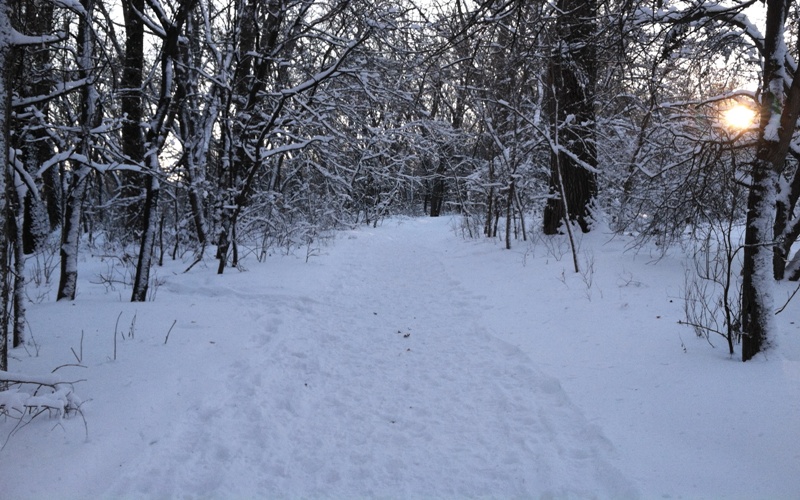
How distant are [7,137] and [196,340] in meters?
2.34

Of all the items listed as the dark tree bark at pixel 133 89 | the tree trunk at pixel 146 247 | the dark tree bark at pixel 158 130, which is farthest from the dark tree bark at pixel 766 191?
the tree trunk at pixel 146 247

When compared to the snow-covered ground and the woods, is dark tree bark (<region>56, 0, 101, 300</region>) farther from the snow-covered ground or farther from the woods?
the snow-covered ground

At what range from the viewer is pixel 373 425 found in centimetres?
311

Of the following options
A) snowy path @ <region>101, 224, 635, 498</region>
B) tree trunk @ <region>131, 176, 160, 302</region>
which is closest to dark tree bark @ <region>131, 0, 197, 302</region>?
tree trunk @ <region>131, 176, 160, 302</region>

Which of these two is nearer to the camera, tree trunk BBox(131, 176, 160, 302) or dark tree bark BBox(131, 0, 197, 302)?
dark tree bark BBox(131, 0, 197, 302)

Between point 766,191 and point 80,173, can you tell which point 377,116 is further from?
point 766,191

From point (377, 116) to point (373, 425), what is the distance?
12.2 meters

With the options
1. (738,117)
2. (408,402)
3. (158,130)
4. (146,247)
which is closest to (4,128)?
(158,130)

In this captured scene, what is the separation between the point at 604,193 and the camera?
9.75 metres

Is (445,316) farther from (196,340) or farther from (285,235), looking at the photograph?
(285,235)

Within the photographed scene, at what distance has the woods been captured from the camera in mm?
3645

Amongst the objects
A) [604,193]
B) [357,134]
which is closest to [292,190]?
[357,134]

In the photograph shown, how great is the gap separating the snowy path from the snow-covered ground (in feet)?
0.05

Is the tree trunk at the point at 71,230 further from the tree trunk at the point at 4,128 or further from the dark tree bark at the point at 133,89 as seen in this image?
the tree trunk at the point at 4,128
